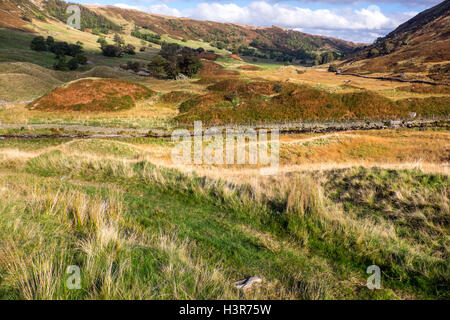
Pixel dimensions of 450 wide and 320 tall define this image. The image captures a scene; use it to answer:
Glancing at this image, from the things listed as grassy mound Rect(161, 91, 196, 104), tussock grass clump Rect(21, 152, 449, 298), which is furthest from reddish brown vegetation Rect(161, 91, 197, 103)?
tussock grass clump Rect(21, 152, 449, 298)

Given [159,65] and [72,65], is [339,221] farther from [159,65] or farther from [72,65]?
[72,65]

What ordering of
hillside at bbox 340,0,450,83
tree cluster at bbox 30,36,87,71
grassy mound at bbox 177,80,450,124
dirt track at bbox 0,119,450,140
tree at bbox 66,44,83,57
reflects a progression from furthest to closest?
tree at bbox 66,44,83,57, tree cluster at bbox 30,36,87,71, hillside at bbox 340,0,450,83, grassy mound at bbox 177,80,450,124, dirt track at bbox 0,119,450,140

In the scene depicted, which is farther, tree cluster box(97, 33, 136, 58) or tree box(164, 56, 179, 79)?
tree cluster box(97, 33, 136, 58)

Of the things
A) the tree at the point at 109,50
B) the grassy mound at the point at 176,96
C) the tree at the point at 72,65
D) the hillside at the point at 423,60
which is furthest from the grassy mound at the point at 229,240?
the tree at the point at 109,50

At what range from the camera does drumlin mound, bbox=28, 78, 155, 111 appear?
117 feet

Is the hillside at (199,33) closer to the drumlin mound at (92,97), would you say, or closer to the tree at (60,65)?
the tree at (60,65)

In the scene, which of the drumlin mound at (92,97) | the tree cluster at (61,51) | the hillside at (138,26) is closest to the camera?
the drumlin mound at (92,97)

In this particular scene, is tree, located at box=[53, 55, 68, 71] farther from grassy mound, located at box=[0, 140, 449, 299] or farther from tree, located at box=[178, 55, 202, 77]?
grassy mound, located at box=[0, 140, 449, 299]

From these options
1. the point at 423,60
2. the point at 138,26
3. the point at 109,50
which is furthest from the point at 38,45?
the point at 423,60

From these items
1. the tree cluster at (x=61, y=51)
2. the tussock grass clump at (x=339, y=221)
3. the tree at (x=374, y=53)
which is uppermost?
the tree at (x=374, y=53)

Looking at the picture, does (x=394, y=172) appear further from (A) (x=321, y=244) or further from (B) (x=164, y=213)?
(B) (x=164, y=213)

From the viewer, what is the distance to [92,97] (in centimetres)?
3766

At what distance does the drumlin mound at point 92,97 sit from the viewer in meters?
35.6

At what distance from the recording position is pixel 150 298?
3.01m
